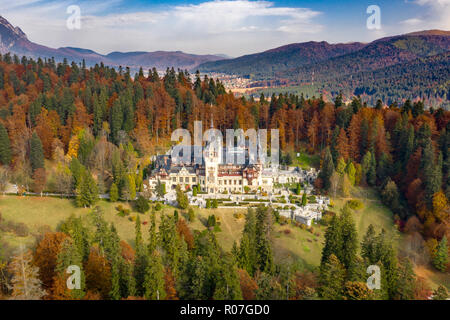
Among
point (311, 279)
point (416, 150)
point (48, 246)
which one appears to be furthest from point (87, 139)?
point (416, 150)

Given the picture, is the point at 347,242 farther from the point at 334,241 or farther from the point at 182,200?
the point at 182,200

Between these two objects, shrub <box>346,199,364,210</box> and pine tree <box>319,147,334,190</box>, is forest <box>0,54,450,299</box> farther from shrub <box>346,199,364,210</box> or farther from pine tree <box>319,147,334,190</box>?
shrub <box>346,199,364,210</box>

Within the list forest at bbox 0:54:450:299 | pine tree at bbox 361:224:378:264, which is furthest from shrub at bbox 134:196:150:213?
pine tree at bbox 361:224:378:264

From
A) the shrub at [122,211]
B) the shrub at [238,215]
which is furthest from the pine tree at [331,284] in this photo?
the shrub at [122,211]

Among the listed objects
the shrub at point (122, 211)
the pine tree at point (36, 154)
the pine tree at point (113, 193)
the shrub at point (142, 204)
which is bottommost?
the shrub at point (122, 211)

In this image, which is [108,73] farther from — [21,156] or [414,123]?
[414,123]

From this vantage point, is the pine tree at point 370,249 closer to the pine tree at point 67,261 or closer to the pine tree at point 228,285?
the pine tree at point 228,285

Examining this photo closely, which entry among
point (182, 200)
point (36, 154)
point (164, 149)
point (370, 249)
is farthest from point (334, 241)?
point (36, 154)
